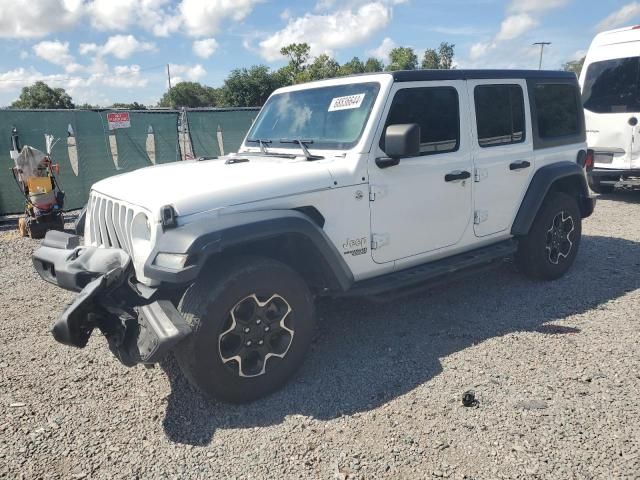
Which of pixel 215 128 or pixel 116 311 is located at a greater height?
pixel 215 128

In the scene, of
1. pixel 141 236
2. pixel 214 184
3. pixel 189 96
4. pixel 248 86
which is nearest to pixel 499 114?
pixel 214 184

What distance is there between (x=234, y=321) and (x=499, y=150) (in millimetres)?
2875

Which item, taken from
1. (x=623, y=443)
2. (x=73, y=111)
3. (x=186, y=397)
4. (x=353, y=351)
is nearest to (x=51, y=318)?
(x=186, y=397)

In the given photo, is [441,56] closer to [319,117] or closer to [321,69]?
[321,69]

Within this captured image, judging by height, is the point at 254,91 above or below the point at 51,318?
above

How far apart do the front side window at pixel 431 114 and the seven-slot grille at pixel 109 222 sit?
1.94 metres

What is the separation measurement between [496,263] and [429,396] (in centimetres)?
214

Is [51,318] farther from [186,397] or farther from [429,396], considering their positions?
[429,396]

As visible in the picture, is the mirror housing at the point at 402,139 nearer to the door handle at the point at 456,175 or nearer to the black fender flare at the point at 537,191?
the door handle at the point at 456,175

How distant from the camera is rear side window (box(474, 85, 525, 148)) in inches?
172

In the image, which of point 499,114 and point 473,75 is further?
point 499,114

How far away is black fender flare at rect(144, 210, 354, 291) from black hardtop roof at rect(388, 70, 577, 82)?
1.44 metres

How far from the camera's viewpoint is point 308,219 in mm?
3170

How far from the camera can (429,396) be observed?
3.19m
